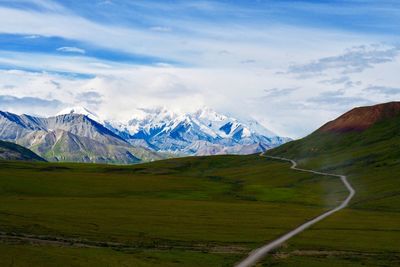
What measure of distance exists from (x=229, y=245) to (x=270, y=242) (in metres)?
8.17

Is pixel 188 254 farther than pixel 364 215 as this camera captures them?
No

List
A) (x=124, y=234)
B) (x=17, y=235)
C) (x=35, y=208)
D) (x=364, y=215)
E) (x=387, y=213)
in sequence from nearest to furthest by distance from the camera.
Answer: (x=17, y=235) → (x=124, y=234) → (x=35, y=208) → (x=364, y=215) → (x=387, y=213)

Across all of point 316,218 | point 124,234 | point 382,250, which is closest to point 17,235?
point 124,234

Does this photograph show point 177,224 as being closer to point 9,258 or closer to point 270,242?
point 270,242

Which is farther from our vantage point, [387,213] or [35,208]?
[387,213]

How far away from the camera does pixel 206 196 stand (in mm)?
192250

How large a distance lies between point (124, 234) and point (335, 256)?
3526cm

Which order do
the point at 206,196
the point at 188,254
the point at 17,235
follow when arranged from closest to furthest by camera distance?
the point at 188,254
the point at 17,235
the point at 206,196

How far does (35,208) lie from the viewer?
127312 mm

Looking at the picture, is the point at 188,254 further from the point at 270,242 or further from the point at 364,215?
the point at 364,215

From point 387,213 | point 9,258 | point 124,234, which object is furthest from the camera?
point 387,213

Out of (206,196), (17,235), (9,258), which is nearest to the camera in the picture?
(9,258)

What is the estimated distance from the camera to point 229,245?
282 ft

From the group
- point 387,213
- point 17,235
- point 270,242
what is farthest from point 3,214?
point 387,213
